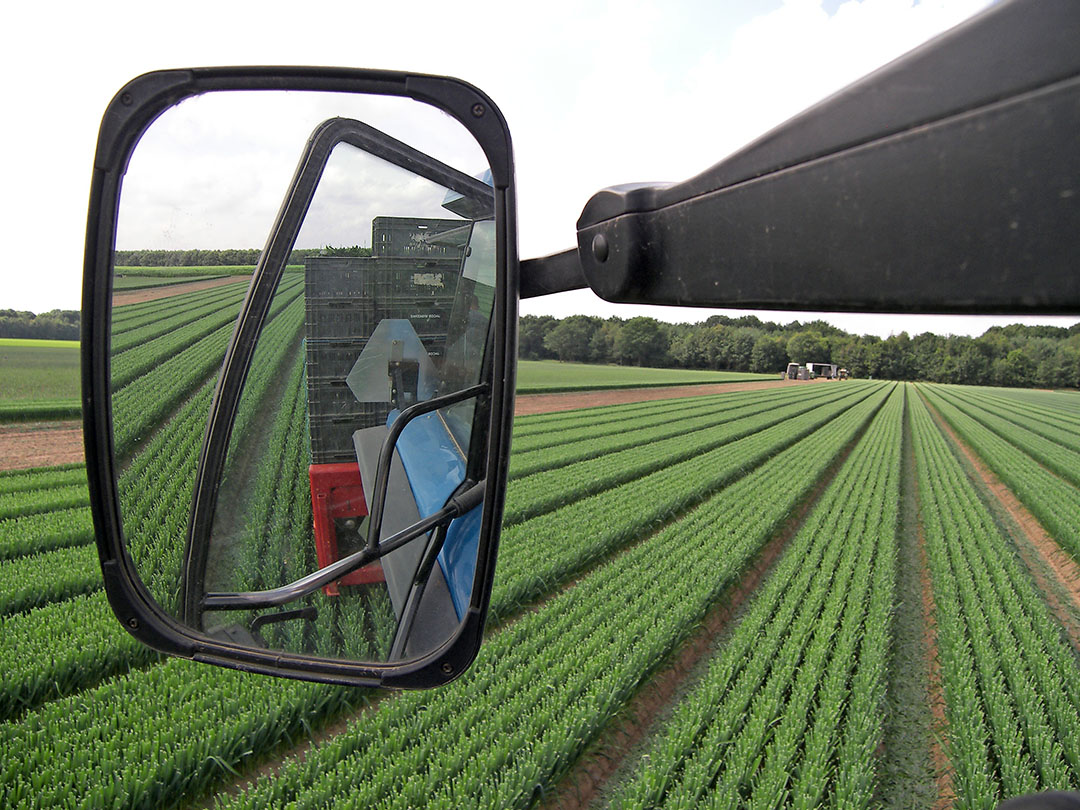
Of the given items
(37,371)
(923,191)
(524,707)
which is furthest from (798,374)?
(923,191)

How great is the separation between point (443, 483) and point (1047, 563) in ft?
34.2

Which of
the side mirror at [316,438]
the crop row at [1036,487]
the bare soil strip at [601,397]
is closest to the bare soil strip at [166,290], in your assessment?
the side mirror at [316,438]

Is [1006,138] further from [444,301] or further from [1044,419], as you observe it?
[1044,419]

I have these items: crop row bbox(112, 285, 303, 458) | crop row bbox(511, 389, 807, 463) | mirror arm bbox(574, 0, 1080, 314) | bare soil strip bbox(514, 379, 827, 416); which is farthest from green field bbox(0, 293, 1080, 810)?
bare soil strip bbox(514, 379, 827, 416)

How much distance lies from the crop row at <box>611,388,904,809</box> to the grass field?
8.94 meters

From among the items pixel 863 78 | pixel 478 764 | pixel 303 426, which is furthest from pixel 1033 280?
pixel 478 764

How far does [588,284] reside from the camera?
73 cm

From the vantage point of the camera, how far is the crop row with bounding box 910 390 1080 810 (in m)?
3.49

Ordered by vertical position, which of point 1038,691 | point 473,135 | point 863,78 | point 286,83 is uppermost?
point 286,83

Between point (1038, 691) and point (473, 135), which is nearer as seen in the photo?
point (473, 135)

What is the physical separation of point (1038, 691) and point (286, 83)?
5972 millimetres

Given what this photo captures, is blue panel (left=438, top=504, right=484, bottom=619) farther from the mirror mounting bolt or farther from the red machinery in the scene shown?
the mirror mounting bolt

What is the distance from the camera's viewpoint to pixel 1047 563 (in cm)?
852

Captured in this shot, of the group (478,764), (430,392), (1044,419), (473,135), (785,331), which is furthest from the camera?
(1044,419)
